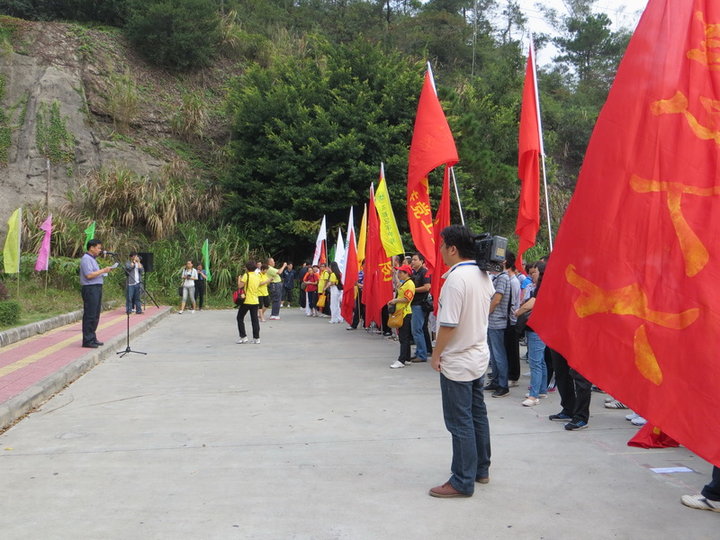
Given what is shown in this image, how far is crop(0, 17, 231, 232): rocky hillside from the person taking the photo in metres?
29.0

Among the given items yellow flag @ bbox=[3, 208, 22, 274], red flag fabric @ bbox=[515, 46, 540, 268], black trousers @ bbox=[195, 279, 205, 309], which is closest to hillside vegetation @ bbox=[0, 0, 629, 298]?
black trousers @ bbox=[195, 279, 205, 309]

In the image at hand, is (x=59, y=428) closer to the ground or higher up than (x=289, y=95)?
closer to the ground

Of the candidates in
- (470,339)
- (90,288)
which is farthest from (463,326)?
(90,288)

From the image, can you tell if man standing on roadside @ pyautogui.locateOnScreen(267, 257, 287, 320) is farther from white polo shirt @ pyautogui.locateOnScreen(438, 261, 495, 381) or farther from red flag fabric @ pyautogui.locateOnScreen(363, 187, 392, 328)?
white polo shirt @ pyautogui.locateOnScreen(438, 261, 495, 381)

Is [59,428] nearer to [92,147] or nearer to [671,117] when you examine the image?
[671,117]

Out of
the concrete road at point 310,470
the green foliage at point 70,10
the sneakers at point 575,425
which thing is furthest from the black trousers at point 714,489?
the green foliage at point 70,10

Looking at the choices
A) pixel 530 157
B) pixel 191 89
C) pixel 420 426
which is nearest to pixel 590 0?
pixel 191 89

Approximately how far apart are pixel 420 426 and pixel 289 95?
24051 millimetres

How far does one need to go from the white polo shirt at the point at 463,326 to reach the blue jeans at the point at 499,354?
358cm

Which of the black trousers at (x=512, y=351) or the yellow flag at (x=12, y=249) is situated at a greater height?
the yellow flag at (x=12, y=249)

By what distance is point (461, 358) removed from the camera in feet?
14.5

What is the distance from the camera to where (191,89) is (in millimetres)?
34812

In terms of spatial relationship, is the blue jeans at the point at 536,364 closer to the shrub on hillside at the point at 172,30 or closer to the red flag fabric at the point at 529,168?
the red flag fabric at the point at 529,168

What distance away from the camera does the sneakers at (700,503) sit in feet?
13.5
